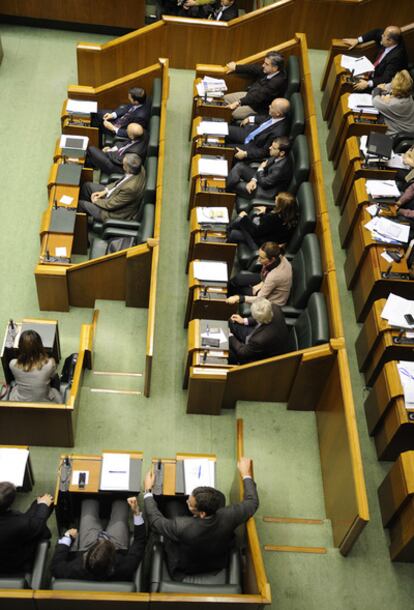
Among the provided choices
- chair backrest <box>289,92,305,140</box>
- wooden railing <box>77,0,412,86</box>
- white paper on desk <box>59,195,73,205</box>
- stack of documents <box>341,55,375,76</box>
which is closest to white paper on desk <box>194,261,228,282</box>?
white paper on desk <box>59,195,73,205</box>

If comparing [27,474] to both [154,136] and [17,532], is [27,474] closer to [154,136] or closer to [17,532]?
[17,532]

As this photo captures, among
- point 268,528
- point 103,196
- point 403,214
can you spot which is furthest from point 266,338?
point 103,196

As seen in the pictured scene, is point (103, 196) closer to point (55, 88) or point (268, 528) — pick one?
point (55, 88)

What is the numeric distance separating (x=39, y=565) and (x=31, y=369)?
84 centimetres

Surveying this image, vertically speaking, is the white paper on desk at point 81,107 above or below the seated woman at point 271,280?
above

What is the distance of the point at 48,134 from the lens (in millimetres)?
4676

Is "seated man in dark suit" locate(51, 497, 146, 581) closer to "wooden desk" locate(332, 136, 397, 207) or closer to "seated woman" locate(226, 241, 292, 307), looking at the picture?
"seated woman" locate(226, 241, 292, 307)

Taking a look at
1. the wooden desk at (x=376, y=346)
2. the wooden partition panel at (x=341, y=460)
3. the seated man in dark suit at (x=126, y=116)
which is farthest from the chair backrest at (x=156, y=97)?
the wooden partition panel at (x=341, y=460)

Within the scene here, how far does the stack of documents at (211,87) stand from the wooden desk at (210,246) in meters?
1.19

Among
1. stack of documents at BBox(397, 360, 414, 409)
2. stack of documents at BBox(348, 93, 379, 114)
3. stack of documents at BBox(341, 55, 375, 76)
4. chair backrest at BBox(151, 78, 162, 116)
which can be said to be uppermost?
stack of documents at BBox(341, 55, 375, 76)

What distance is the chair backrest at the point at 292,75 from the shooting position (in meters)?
4.37

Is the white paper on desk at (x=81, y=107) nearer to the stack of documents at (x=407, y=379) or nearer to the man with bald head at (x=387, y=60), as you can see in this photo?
the man with bald head at (x=387, y=60)

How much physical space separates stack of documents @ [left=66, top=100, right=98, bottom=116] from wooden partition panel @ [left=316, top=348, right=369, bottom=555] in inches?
96.6

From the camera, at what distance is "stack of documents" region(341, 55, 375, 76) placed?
4.43 metres
